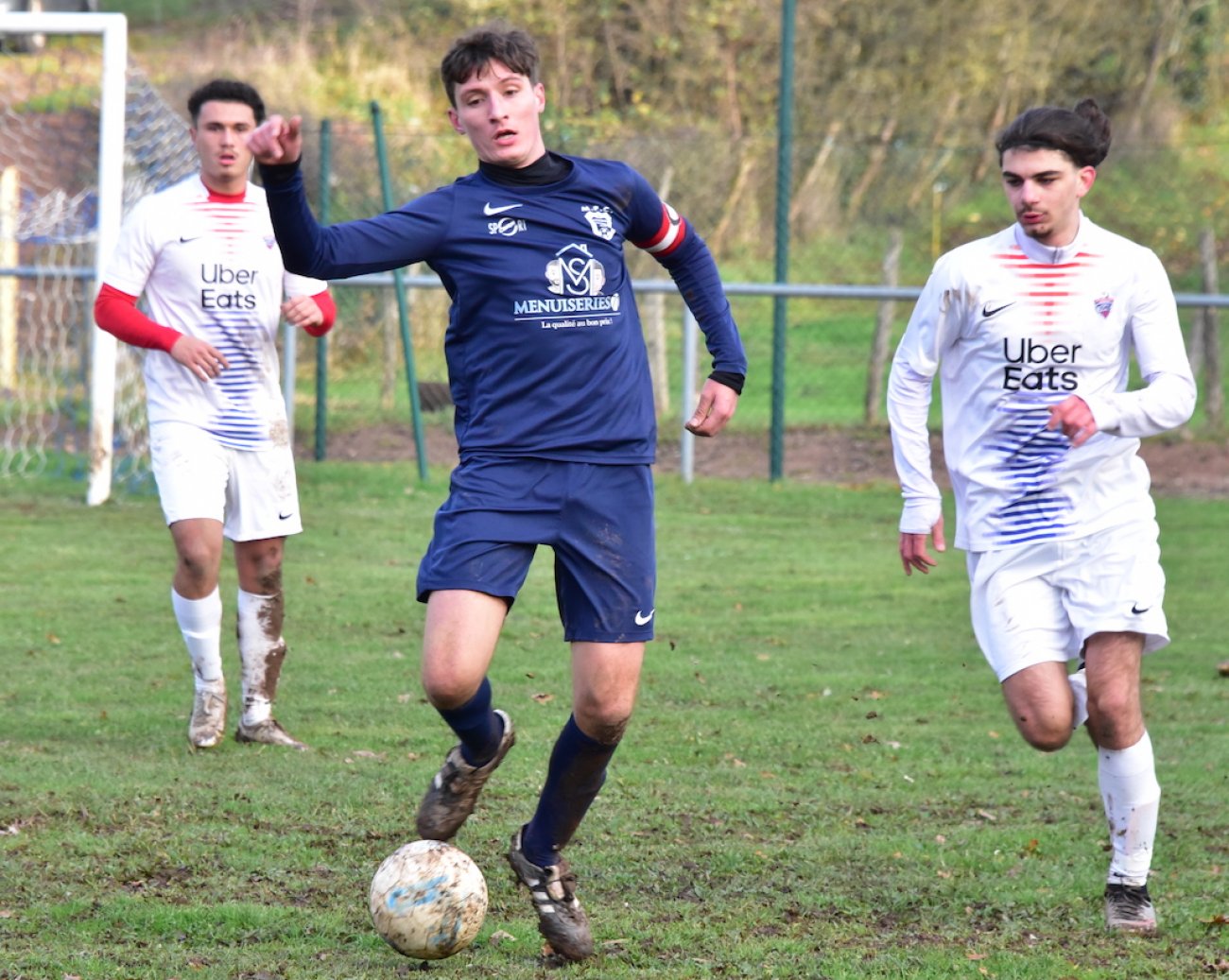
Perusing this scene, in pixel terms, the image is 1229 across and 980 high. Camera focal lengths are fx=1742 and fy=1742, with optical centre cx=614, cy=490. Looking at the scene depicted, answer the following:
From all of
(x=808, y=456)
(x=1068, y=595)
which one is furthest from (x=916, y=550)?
(x=808, y=456)

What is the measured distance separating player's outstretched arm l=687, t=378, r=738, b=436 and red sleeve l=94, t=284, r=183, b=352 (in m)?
2.53

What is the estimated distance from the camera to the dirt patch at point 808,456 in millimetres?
14703

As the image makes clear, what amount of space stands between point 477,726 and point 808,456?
35.5ft

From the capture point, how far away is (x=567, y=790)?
178 inches

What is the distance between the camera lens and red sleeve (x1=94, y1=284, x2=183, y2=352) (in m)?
6.38

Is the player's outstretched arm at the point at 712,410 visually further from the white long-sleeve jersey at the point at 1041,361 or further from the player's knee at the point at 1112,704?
the player's knee at the point at 1112,704

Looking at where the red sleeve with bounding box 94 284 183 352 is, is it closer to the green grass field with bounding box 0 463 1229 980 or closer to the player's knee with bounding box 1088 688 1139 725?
the green grass field with bounding box 0 463 1229 980

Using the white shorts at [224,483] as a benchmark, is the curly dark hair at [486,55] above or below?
above

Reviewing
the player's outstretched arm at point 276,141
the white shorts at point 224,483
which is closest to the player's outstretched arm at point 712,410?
the player's outstretched arm at point 276,141

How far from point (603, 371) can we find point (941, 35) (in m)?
19.2

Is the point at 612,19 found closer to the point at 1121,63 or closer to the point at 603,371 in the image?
the point at 1121,63

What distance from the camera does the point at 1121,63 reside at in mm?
24125

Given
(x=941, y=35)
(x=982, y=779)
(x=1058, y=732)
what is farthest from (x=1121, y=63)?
(x=1058, y=732)

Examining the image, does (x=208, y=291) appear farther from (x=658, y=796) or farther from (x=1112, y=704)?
(x=1112, y=704)
